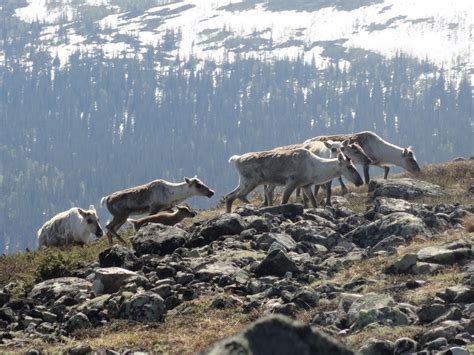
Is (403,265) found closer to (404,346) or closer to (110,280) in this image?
(404,346)

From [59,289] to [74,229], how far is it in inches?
386

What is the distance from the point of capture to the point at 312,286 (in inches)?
571

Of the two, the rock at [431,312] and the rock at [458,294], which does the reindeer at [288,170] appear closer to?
the rock at [458,294]

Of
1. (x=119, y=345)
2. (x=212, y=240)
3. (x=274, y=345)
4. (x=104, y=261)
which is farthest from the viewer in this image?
(x=212, y=240)

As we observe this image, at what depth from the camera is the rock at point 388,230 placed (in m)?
18.0

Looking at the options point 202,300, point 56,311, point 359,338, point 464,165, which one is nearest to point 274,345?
point 359,338

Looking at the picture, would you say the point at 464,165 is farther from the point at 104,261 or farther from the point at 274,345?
the point at 274,345

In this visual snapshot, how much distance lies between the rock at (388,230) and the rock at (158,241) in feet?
10.7

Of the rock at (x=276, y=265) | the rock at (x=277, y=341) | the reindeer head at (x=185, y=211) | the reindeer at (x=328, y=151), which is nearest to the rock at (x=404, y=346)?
the rock at (x=277, y=341)

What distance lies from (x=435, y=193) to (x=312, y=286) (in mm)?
13019

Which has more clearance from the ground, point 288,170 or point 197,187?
point 288,170

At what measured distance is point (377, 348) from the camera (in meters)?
10.4

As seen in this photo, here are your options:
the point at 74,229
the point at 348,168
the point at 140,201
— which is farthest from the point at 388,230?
the point at 74,229

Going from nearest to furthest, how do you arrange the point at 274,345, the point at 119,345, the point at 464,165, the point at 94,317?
the point at 274,345 < the point at 119,345 < the point at 94,317 < the point at 464,165
